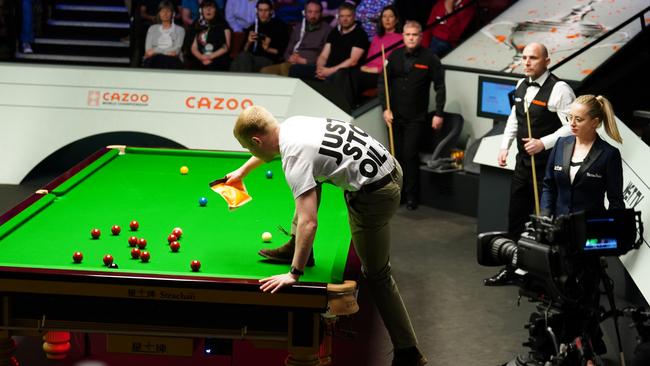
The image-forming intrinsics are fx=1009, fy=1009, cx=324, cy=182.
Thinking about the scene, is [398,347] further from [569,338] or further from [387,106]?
[387,106]

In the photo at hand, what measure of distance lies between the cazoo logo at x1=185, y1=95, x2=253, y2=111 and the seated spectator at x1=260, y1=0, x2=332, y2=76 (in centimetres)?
72

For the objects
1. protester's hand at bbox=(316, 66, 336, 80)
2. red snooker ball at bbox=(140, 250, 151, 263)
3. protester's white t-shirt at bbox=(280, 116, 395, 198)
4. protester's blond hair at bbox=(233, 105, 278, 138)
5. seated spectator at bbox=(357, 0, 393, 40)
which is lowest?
protester's hand at bbox=(316, 66, 336, 80)

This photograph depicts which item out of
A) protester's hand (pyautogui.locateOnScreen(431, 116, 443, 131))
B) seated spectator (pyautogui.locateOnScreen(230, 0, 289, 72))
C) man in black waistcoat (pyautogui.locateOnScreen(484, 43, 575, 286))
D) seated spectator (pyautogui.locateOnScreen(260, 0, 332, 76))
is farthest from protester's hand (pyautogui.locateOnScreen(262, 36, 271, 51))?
man in black waistcoat (pyautogui.locateOnScreen(484, 43, 575, 286))

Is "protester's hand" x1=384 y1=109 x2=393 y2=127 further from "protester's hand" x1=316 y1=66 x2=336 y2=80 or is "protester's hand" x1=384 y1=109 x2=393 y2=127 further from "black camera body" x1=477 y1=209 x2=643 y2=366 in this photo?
"black camera body" x1=477 y1=209 x2=643 y2=366

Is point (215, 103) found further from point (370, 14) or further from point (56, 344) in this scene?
point (56, 344)

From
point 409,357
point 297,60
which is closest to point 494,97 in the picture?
point 297,60

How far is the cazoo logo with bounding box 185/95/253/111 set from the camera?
921 centimetres

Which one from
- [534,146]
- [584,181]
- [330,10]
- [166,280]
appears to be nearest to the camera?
[166,280]

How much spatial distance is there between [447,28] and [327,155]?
5.64m

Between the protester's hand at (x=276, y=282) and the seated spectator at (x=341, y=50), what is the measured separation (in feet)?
17.1

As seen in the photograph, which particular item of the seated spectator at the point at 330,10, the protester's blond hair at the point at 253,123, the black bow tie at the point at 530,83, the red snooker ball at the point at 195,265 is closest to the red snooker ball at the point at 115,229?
the red snooker ball at the point at 195,265

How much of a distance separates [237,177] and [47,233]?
981 millimetres

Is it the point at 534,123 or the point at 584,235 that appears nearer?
the point at 584,235

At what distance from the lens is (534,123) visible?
6617 mm
